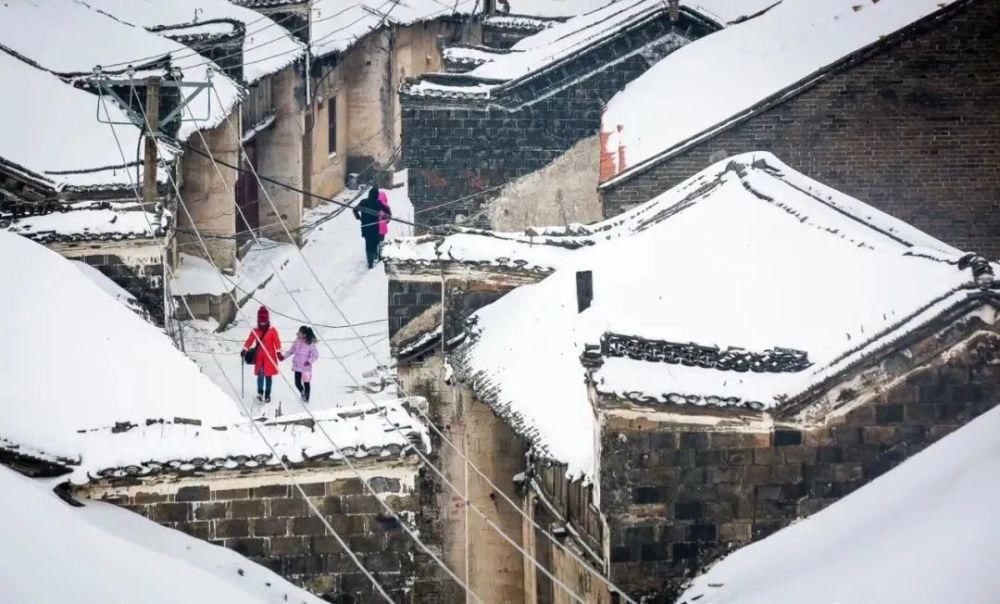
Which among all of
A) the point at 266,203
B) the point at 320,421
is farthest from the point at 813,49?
the point at 266,203

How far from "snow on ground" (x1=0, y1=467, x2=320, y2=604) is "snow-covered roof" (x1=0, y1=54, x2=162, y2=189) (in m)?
11.0

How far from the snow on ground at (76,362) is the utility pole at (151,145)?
146 inches

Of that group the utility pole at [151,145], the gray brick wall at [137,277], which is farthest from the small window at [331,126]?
the gray brick wall at [137,277]

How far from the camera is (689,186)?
19859 mm

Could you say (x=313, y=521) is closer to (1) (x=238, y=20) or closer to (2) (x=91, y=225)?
(2) (x=91, y=225)

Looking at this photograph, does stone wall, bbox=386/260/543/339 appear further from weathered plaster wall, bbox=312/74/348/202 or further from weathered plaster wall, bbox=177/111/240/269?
weathered plaster wall, bbox=312/74/348/202

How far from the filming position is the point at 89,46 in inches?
1158

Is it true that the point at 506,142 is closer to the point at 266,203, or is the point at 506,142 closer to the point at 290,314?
the point at 290,314

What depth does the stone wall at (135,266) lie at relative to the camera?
801 inches

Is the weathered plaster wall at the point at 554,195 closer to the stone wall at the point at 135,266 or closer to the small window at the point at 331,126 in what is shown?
the stone wall at the point at 135,266

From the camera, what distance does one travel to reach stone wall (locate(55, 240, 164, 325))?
2034cm

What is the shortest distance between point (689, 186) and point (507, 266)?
7.33 feet

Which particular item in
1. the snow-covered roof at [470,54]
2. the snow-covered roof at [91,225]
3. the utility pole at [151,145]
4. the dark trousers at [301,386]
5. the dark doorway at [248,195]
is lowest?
the dark trousers at [301,386]

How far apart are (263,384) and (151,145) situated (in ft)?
12.2
